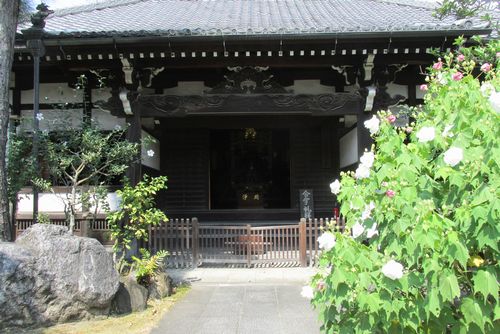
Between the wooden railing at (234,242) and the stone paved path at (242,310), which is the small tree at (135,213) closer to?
the stone paved path at (242,310)

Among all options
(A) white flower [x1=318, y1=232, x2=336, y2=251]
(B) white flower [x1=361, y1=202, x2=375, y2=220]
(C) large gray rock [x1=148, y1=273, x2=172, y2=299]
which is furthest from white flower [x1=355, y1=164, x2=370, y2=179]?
(C) large gray rock [x1=148, y1=273, x2=172, y2=299]

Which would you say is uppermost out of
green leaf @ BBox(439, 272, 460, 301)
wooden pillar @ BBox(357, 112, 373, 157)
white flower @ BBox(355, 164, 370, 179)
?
wooden pillar @ BBox(357, 112, 373, 157)

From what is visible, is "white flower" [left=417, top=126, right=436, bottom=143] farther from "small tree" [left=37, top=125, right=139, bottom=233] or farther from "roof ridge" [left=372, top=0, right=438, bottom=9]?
"roof ridge" [left=372, top=0, right=438, bottom=9]

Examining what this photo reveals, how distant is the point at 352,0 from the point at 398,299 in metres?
11.8

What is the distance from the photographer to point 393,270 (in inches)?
88.7

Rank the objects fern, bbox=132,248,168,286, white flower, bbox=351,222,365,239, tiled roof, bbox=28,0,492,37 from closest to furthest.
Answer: white flower, bbox=351,222,365,239 < fern, bbox=132,248,168,286 < tiled roof, bbox=28,0,492,37

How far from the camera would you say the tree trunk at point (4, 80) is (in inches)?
204

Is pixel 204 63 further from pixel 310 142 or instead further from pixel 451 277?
pixel 451 277

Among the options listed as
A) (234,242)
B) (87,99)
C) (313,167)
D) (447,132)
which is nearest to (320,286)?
(447,132)

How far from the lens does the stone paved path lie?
4.70 meters

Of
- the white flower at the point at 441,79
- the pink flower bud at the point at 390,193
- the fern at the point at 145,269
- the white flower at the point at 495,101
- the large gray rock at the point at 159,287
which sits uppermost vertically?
the white flower at the point at 441,79

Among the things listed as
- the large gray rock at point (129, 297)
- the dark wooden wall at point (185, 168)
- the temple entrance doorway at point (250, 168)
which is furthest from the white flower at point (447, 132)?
the dark wooden wall at point (185, 168)

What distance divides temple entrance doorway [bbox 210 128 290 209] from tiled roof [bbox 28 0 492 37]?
3241 millimetres

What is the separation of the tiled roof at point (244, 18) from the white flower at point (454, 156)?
483cm
